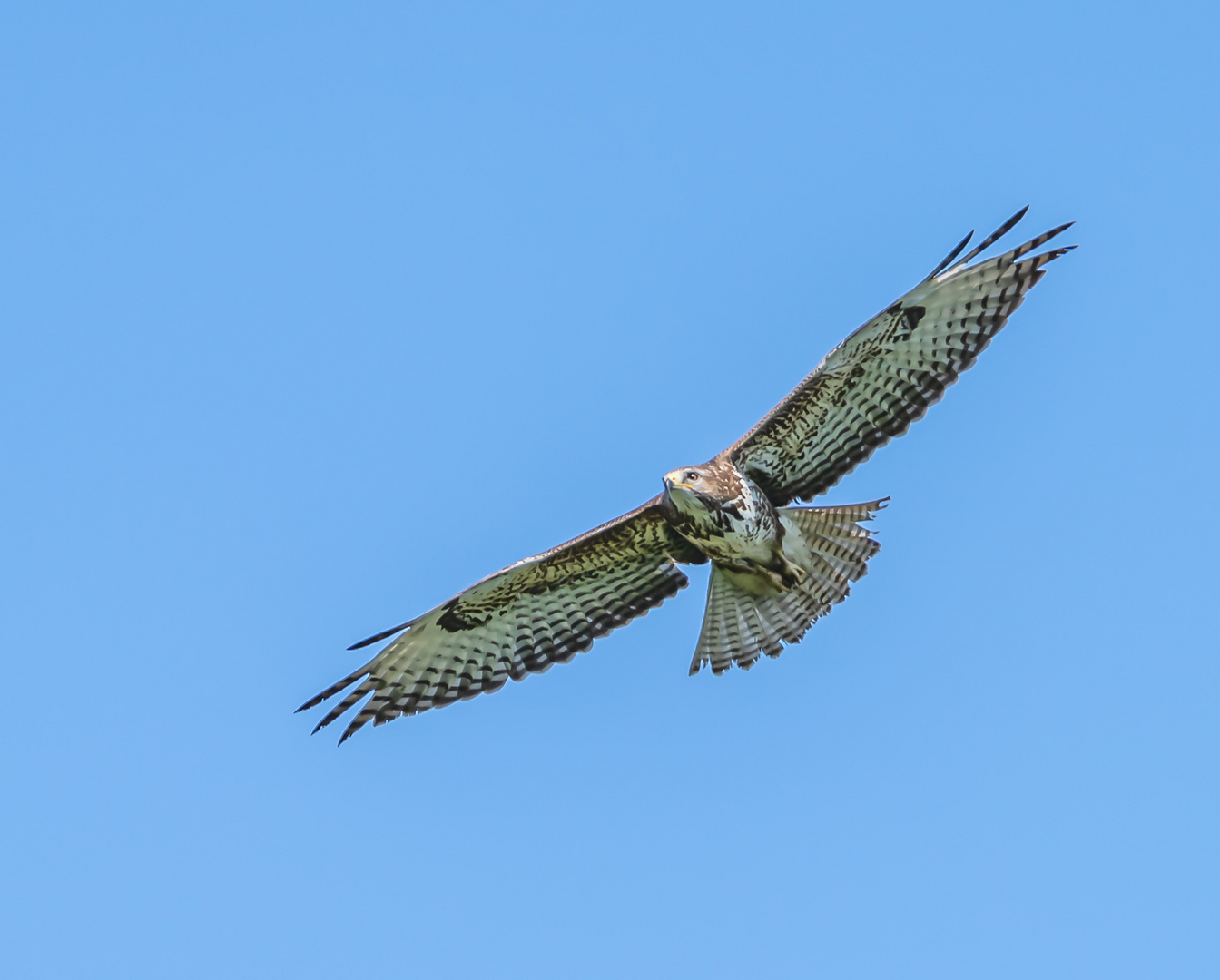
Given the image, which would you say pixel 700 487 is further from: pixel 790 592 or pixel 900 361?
pixel 900 361

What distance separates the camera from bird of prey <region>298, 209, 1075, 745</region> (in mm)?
13617

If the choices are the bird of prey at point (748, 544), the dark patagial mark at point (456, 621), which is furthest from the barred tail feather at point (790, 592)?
the dark patagial mark at point (456, 621)

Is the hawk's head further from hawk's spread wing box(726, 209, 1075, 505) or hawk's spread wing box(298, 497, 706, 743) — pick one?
hawk's spread wing box(298, 497, 706, 743)

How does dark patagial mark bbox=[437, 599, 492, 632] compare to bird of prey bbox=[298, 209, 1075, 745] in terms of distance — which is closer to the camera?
bird of prey bbox=[298, 209, 1075, 745]

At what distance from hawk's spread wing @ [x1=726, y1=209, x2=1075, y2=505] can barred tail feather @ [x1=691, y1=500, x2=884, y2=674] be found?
54 cm

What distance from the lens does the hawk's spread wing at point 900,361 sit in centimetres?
1363

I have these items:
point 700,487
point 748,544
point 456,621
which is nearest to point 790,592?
point 748,544

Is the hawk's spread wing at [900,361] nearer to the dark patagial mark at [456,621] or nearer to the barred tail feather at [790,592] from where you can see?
the barred tail feather at [790,592]

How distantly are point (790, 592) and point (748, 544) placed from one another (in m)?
0.64

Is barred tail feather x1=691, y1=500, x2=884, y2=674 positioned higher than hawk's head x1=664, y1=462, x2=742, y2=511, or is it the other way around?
hawk's head x1=664, y1=462, x2=742, y2=511

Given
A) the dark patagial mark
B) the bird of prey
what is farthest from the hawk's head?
the dark patagial mark

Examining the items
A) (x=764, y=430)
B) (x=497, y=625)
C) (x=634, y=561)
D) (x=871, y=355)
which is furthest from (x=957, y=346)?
(x=497, y=625)

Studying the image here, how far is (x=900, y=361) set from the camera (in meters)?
13.7

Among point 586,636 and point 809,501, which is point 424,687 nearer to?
point 586,636
